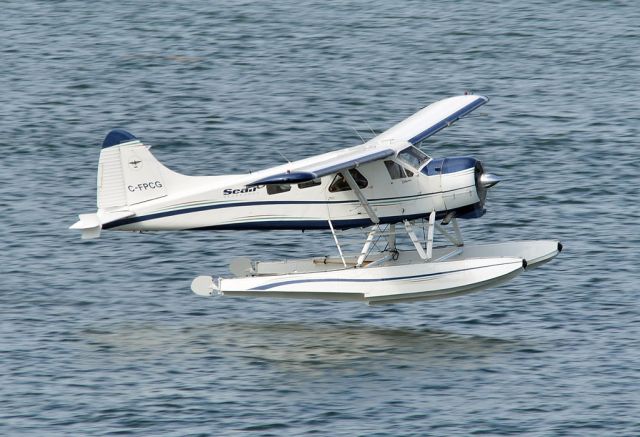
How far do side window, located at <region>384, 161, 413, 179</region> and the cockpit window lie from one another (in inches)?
5.7

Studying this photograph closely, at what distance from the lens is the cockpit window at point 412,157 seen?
27.5 metres

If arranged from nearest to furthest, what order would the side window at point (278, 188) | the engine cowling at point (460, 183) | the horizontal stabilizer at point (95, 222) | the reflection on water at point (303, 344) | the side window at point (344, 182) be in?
1. the reflection on water at point (303, 344)
2. the engine cowling at point (460, 183)
3. the horizontal stabilizer at point (95, 222)
4. the side window at point (344, 182)
5. the side window at point (278, 188)

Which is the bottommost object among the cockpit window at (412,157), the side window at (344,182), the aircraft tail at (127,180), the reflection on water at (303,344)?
the reflection on water at (303,344)

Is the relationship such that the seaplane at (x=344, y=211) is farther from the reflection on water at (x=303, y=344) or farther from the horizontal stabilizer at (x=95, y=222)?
the reflection on water at (x=303, y=344)

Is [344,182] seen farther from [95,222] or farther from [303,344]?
[95,222]

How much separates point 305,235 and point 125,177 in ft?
21.2

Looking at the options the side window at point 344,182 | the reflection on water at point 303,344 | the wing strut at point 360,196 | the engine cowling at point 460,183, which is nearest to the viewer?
the reflection on water at point 303,344

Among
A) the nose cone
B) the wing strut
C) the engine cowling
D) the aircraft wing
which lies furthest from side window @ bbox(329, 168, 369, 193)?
the nose cone

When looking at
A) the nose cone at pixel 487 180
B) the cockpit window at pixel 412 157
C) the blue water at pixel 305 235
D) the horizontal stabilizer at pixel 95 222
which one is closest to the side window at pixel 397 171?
the cockpit window at pixel 412 157

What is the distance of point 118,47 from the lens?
50.2 meters

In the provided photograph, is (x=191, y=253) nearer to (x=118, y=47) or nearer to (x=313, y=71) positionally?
(x=313, y=71)

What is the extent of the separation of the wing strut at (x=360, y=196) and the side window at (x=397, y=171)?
68 cm

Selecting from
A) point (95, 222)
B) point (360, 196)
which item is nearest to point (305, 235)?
point (360, 196)

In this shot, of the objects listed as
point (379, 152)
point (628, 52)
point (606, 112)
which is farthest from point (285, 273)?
point (628, 52)
